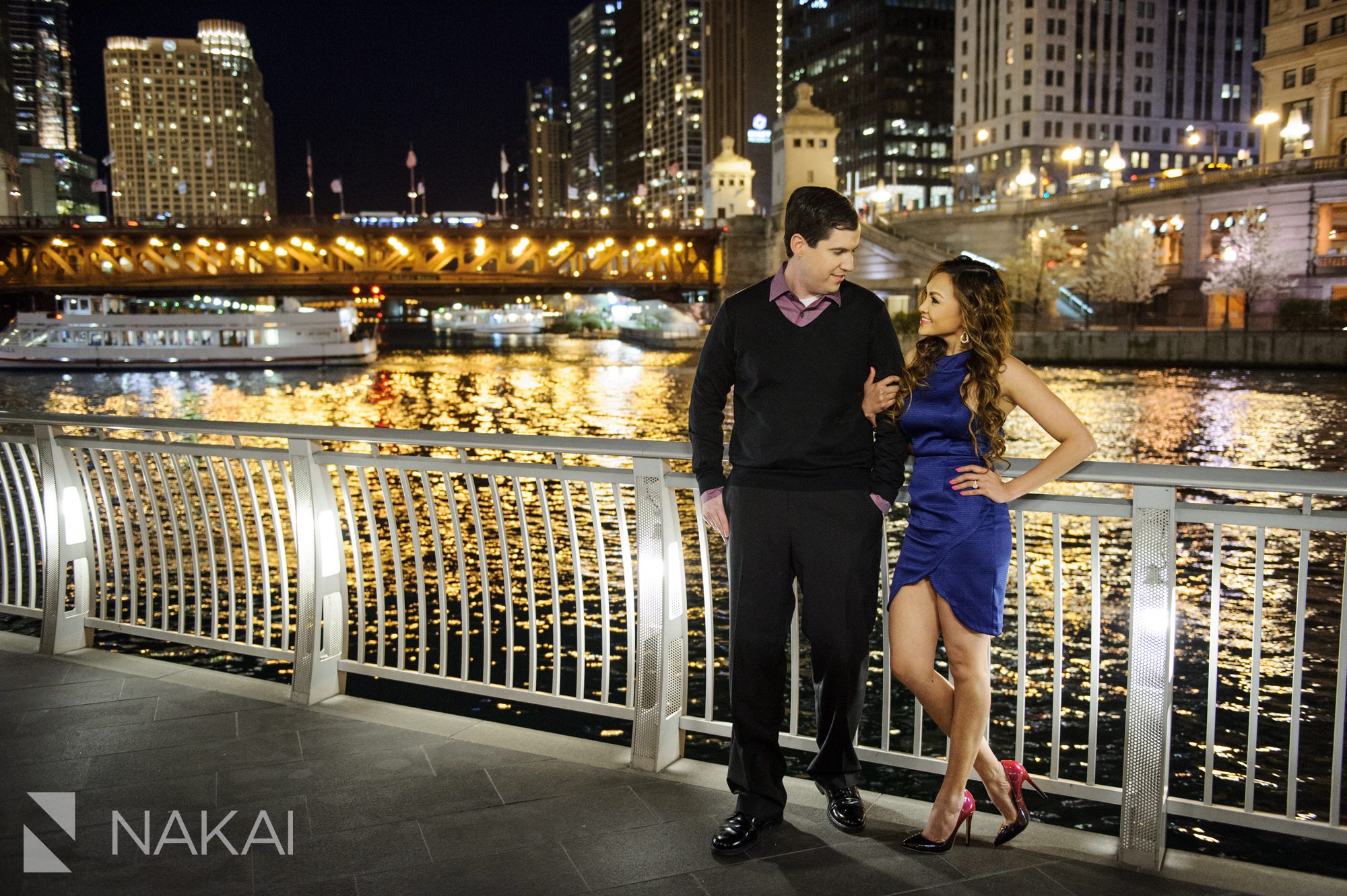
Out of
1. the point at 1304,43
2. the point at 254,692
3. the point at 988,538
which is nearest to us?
the point at 988,538

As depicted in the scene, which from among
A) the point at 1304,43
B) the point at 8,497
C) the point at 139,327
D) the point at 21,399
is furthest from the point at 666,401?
the point at 1304,43

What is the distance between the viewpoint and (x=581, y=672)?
4.89 m

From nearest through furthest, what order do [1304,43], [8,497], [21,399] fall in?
[8,497] < [21,399] < [1304,43]

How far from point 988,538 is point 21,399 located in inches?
1979

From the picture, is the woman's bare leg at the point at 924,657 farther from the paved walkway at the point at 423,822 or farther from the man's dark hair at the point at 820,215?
the man's dark hair at the point at 820,215

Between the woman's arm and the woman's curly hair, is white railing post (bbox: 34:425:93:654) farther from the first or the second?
the woman's arm

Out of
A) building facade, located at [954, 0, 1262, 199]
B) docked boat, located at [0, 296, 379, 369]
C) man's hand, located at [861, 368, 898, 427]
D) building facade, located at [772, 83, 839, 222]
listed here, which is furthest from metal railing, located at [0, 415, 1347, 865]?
building facade, located at [954, 0, 1262, 199]

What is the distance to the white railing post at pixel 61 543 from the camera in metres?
6.82

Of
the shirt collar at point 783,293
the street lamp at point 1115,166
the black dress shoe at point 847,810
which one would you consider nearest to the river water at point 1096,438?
the black dress shoe at point 847,810

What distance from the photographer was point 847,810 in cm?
442

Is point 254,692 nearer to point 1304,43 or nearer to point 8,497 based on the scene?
point 8,497

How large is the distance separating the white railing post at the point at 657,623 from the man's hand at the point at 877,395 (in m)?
1.07

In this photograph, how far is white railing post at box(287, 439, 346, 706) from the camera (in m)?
5.87

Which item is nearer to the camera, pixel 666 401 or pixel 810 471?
pixel 810 471
